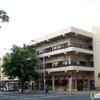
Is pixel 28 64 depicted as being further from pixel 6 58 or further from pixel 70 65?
pixel 70 65

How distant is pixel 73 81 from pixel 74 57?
504 cm

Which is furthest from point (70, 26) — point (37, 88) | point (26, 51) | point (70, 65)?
point (37, 88)

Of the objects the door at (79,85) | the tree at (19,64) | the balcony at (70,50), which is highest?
the balcony at (70,50)

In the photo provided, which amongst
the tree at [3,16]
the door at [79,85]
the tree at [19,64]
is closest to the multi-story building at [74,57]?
the door at [79,85]

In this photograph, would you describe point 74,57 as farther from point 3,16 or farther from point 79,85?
point 3,16

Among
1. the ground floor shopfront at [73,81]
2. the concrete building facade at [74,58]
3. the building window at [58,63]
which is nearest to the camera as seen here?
the concrete building facade at [74,58]

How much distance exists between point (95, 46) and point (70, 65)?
7.96 meters

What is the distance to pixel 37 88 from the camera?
2190 inches

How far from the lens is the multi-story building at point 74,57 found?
45625mm

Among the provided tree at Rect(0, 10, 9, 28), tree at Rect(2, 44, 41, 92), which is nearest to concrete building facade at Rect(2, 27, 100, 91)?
tree at Rect(2, 44, 41, 92)

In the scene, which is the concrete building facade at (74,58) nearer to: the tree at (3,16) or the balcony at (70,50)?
the balcony at (70,50)

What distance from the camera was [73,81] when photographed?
4659 cm

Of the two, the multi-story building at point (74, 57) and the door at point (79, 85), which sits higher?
the multi-story building at point (74, 57)

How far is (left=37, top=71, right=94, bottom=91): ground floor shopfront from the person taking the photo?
153ft
